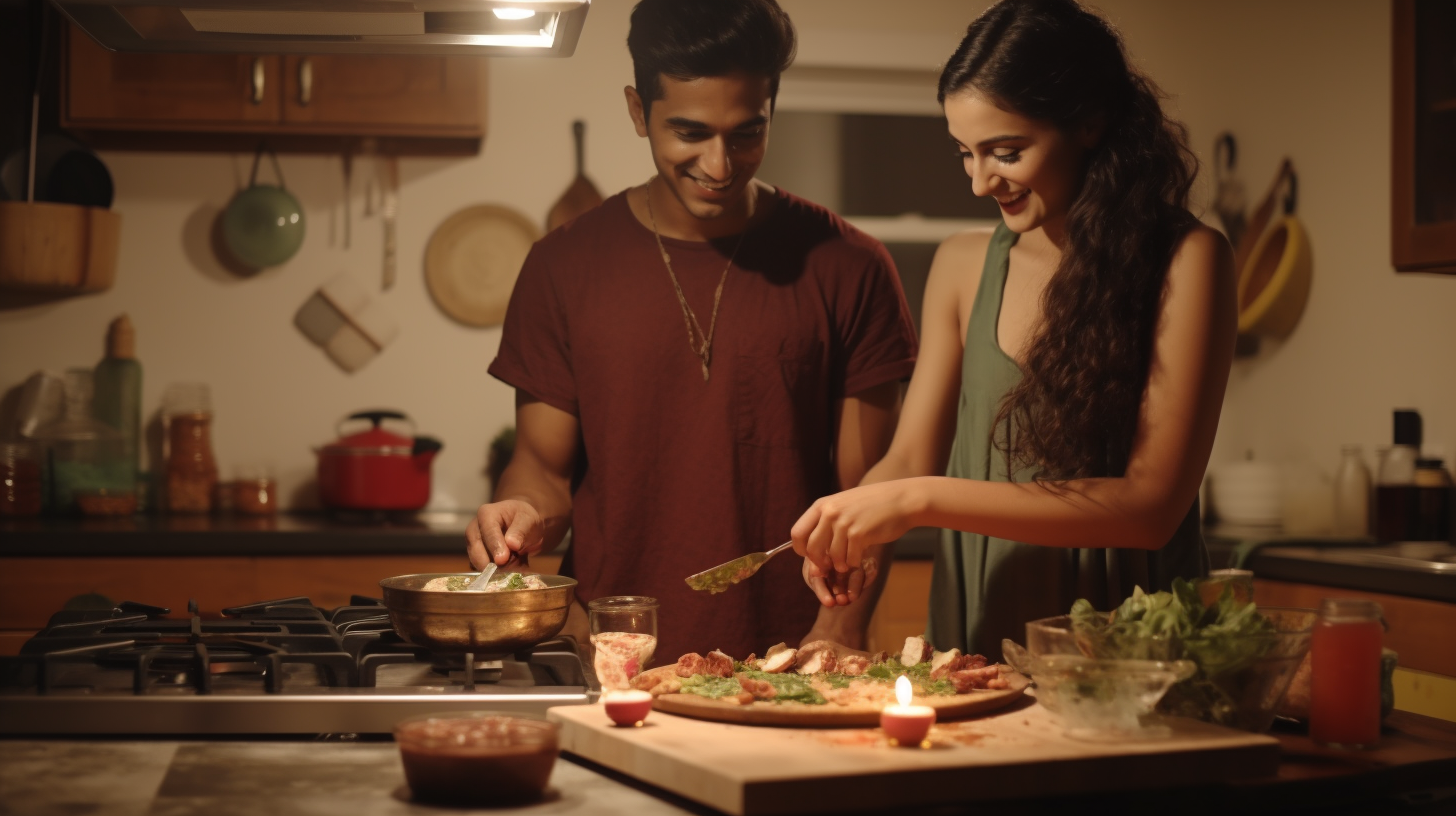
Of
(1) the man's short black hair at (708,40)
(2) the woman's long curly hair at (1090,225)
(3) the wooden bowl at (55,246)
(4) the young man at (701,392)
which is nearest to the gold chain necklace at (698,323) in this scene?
(4) the young man at (701,392)

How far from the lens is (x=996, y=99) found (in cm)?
160

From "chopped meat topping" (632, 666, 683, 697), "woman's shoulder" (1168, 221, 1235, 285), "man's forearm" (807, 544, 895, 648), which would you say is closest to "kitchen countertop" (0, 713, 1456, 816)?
"chopped meat topping" (632, 666, 683, 697)

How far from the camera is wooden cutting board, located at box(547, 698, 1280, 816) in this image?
1.01 meters

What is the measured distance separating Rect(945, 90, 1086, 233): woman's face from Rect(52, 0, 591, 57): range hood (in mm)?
497

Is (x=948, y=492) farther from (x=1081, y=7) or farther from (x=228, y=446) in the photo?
(x=228, y=446)

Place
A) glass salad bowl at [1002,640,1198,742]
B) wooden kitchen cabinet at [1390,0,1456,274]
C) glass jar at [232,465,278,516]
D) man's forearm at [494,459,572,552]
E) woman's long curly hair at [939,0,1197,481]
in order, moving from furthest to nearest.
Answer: glass jar at [232,465,278,516] < wooden kitchen cabinet at [1390,0,1456,274] < man's forearm at [494,459,572,552] < woman's long curly hair at [939,0,1197,481] < glass salad bowl at [1002,640,1198,742]

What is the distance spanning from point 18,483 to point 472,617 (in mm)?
2307

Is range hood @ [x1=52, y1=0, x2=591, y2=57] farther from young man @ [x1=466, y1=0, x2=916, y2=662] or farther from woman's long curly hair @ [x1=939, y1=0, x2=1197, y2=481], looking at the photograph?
woman's long curly hair @ [x1=939, y1=0, x2=1197, y2=481]

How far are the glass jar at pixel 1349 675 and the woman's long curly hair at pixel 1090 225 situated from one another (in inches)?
16.8

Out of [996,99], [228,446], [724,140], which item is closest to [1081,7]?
[996,99]

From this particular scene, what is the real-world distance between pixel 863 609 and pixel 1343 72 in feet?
7.43

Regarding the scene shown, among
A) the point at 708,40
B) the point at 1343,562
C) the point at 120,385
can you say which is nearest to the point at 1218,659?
the point at 708,40

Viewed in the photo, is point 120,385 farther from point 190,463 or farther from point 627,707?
point 627,707

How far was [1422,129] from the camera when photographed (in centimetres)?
278
